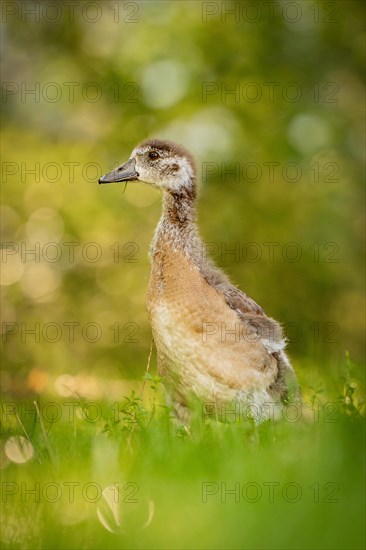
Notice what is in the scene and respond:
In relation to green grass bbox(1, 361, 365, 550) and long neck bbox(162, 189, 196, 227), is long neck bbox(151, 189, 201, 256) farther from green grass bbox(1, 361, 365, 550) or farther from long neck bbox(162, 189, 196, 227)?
green grass bbox(1, 361, 365, 550)

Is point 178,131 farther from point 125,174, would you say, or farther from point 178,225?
point 178,225

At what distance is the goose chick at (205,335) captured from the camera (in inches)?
211

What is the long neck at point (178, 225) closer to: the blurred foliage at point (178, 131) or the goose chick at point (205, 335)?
the goose chick at point (205, 335)

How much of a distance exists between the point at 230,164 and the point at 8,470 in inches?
389

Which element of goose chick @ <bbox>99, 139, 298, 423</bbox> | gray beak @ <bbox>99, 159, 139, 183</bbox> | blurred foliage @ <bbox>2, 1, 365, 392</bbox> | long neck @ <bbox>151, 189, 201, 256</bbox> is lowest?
goose chick @ <bbox>99, 139, 298, 423</bbox>

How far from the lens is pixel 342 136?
13328 millimetres

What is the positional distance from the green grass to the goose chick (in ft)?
2.68

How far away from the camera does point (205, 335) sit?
537 cm

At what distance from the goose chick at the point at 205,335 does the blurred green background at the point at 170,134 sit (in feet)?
23.2

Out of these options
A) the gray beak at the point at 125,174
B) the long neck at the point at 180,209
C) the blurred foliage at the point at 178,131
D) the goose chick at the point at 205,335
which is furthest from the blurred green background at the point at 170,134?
the goose chick at the point at 205,335

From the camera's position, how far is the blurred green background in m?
13.3

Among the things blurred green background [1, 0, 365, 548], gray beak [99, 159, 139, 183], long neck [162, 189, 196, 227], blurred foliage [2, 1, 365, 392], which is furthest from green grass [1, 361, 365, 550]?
blurred foliage [2, 1, 365, 392]

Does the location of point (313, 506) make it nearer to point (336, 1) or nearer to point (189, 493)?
point (189, 493)

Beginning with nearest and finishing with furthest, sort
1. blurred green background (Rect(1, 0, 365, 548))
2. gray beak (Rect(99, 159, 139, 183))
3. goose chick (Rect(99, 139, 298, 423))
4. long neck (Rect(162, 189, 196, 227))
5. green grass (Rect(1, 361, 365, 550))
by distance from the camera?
1. green grass (Rect(1, 361, 365, 550))
2. goose chick (Rect(99, 139, 298, 423))
3. long neck (Rect(162, 189, 196, 227))
4. gray beak (Rect(99, 159, 139, 183))
5. blurred green background (Rect(1, 0, 365, 548))
